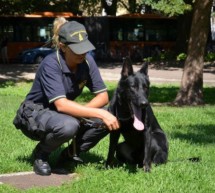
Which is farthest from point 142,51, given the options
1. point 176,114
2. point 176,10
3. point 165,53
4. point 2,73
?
point 176,114

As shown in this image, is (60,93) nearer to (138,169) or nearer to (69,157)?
(69,157)

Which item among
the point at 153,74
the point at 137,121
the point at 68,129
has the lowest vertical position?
the point at 153,74

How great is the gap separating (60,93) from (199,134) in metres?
4.09

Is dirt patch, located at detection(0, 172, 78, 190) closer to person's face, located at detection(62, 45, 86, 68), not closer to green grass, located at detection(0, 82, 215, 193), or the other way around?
green grass, located at detection(0, 82, 215, 193)

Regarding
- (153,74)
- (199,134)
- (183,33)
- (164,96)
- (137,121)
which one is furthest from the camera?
(183,33)

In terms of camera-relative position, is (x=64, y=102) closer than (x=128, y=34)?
Yes

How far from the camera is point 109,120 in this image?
4.96 metres

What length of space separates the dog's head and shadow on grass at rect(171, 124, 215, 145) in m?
2.92

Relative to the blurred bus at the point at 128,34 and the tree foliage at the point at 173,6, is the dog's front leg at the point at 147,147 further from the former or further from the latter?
the blurred bus at the point at 128,34

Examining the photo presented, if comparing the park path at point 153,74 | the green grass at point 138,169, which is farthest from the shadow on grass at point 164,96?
the green grass at point 138,169

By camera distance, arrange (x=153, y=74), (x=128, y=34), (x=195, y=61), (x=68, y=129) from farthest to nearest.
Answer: (x=128, y=34) < (x=153, y=74) < (x=195, y=61) < (x=68, y=129)

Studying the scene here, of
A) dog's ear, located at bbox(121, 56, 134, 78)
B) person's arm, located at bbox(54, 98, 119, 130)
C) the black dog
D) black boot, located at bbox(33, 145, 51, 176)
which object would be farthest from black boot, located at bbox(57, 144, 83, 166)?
dog's ear, located at bbox(121, 56, 134, 78)

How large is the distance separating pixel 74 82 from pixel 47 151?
0.83 metres

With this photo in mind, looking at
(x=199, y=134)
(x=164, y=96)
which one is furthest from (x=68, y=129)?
(x=164, y=96)
